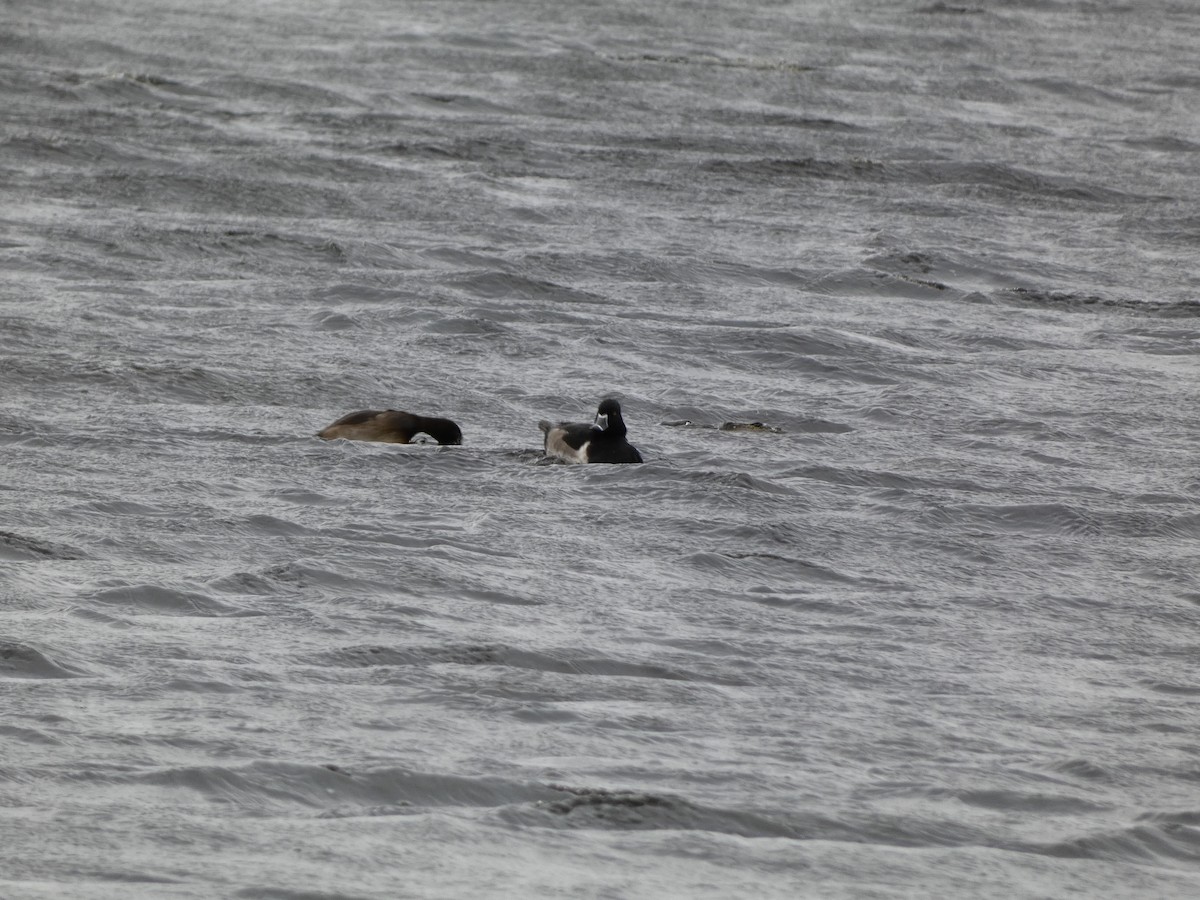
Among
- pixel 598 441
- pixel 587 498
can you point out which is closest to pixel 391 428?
pixel 598 441

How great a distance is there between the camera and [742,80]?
82.8ft

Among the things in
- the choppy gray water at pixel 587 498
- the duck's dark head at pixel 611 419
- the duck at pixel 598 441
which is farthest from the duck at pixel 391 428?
the duck's dark head at pixel 611 419

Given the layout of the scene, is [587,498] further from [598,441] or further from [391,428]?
[391,428]

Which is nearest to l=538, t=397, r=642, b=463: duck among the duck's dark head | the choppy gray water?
the duck's dark head

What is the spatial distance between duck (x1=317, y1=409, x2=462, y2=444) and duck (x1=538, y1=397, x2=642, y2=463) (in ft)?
2.07

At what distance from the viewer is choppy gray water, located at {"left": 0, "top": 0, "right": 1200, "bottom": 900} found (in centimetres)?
641

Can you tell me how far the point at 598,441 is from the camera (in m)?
10.8

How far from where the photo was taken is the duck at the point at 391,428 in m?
11.2

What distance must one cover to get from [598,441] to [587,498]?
1.46 ft

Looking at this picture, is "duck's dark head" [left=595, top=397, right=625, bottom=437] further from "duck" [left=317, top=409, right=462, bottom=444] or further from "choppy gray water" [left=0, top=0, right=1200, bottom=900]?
"duck" [left=317, top=409, right=462, bottom=444]

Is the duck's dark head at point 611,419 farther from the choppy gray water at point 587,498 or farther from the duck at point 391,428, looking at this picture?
the duck at point 391,428

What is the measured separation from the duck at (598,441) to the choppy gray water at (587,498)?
6.8 inches

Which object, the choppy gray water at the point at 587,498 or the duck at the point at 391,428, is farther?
the duck at the point at 391,428

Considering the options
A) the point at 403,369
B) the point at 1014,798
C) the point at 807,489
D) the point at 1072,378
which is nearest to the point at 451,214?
the point at 403,369
